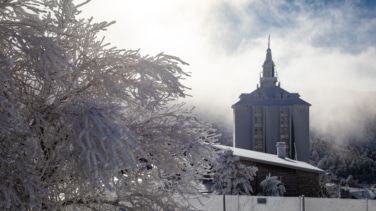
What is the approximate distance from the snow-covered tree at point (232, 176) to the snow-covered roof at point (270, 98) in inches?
1456

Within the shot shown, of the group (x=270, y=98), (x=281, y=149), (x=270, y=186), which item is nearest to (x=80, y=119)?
(x=270, y=186)

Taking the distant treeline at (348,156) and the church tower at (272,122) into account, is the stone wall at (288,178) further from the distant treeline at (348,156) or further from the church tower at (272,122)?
the distant treeline at (348,156)

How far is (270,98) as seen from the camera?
6456 cm

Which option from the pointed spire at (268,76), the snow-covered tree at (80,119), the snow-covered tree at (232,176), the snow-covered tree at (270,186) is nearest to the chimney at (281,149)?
the snow-covered tree at (270,186)

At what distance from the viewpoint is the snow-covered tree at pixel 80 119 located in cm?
508

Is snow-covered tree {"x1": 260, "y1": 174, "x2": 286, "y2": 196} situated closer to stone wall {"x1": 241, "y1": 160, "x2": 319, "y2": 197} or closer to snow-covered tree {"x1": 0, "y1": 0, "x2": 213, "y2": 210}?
stone wall {"x1": 241, "y1": 160, "x2": 319, "y2": 197}

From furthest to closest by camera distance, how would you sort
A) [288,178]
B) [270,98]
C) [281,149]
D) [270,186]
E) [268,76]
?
[268,76] < [270,98] < [281,149] < [288,178] < [270,186]

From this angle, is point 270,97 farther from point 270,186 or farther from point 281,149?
point 270,186

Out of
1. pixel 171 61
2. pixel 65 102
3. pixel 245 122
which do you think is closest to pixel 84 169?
pixel 65 102

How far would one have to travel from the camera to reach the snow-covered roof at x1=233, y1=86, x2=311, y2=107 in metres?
63.2

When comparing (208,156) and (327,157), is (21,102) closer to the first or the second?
(208,156)

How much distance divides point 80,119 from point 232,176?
21.0 m

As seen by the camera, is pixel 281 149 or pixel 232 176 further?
pixel 281 149

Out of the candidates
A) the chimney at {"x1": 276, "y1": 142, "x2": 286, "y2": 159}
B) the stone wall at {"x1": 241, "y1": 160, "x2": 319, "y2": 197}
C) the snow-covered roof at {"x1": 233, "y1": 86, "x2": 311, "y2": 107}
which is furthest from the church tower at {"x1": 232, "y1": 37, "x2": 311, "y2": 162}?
the stone wall at {"x1": 241, "y1": 160, "x2": 319, "y2": 197}
